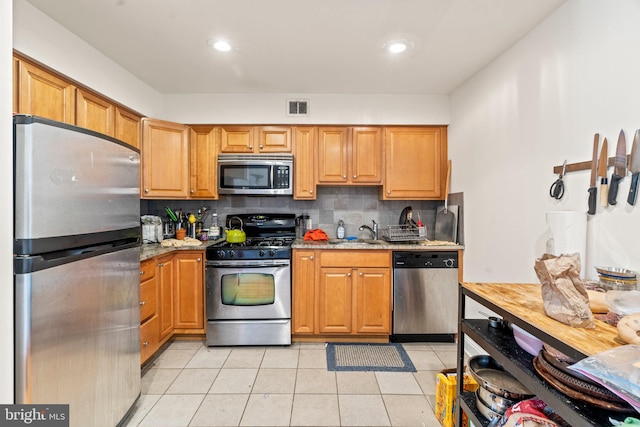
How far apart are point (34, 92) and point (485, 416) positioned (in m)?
2.97

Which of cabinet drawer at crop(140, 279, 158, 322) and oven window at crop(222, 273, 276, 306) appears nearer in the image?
cabinet drawer at crop(140, 279, 158, 322)

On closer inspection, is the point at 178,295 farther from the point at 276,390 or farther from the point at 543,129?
the point at 543,129

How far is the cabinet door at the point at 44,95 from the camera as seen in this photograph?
1.63 metres

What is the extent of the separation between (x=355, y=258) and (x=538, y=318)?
5.66 feet

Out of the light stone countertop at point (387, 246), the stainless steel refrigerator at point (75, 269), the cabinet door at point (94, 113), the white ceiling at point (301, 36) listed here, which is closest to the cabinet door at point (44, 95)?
the cabinet door at point (94, 113)

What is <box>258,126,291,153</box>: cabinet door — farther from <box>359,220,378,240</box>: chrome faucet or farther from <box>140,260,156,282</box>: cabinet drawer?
<box>140,260,156,282</box>: cabinet drawer

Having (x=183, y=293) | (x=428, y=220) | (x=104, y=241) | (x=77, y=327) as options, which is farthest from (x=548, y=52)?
(x=183, y=293)

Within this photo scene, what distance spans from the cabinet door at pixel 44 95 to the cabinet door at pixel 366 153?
2.31 m

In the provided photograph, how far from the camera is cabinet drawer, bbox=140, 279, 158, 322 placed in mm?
2152

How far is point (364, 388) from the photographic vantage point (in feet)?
6.63

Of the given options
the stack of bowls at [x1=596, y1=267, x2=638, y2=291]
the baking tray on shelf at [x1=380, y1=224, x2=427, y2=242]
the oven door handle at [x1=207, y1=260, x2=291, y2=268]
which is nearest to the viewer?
the stack of bowls at [x1=596, y1=267, x2=638, y2=291]

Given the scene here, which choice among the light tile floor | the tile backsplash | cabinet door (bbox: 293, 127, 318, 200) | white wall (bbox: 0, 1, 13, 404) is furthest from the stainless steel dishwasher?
white wall (bbox: 0, 1, 13, 404)

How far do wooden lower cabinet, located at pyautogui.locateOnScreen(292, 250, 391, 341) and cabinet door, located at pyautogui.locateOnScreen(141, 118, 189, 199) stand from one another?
54.3 inches

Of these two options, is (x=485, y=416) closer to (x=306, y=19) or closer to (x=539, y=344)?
(x=539, y=344)
